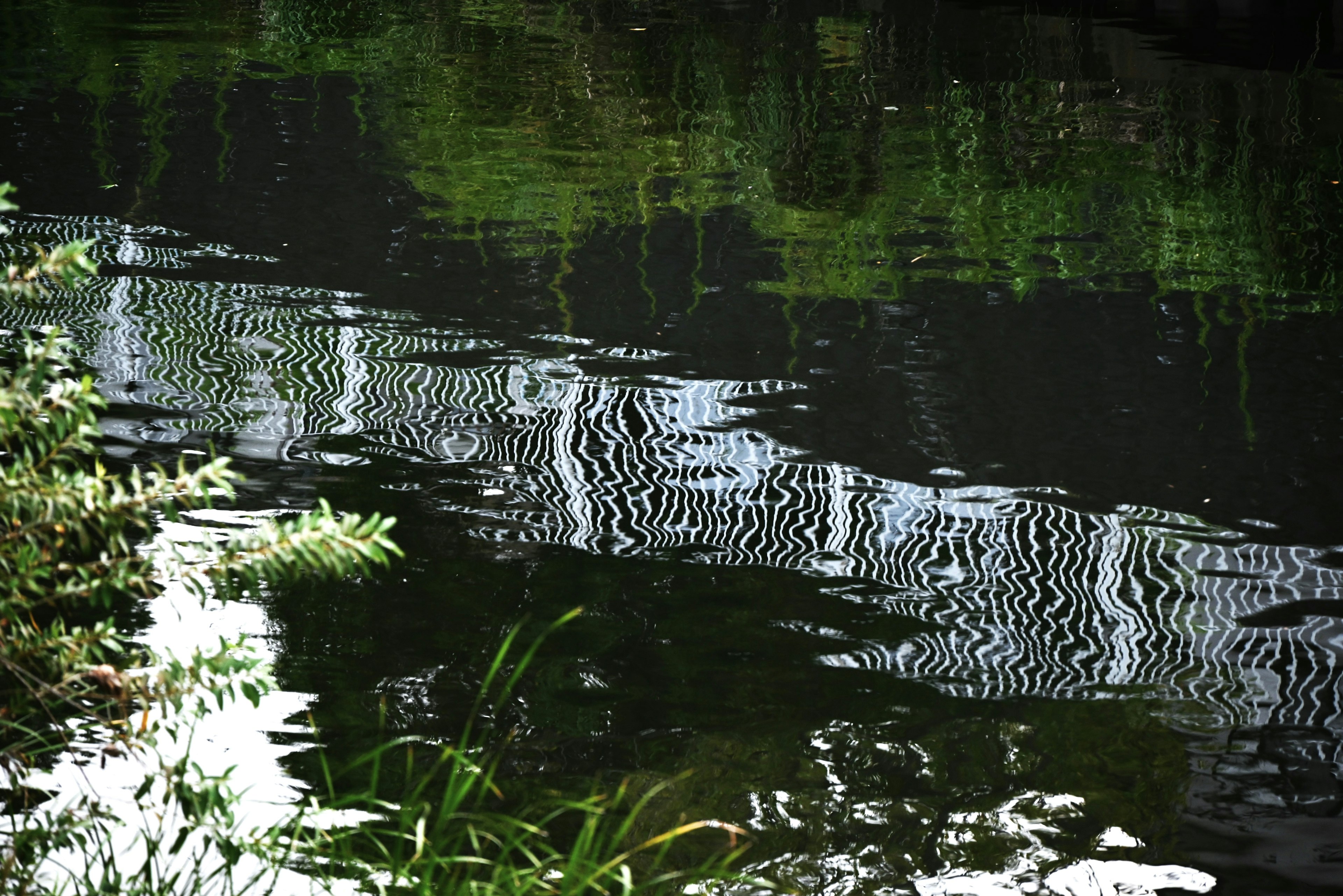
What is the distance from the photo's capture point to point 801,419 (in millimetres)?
Answer: 4523

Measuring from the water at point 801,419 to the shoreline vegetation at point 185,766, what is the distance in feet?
0.55

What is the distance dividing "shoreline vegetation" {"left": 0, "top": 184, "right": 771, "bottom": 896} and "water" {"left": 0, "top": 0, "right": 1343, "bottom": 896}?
0.17 metres

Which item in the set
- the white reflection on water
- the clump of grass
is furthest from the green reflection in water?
the clump of grass

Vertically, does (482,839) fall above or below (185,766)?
below

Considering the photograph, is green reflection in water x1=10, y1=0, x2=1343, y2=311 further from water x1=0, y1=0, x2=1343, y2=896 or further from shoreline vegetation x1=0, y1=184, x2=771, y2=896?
shoreline vegetation x1=0, y1=184, x2=771, y2=896

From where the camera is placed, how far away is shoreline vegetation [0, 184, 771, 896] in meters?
1.75

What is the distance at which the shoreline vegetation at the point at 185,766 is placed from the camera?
175 cm

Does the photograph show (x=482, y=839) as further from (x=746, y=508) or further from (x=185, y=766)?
(x=746, y=508)

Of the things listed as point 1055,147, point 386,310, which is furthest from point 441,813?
point 1055,147

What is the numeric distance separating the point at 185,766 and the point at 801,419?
2.91 meters

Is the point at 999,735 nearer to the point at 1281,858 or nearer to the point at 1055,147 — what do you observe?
the point at 1281,858

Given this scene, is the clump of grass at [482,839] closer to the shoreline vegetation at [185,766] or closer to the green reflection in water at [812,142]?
the shoreline vegetation at [185,766]

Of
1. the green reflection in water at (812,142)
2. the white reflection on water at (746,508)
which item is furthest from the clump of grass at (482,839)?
the green reflection in water at (812,142)

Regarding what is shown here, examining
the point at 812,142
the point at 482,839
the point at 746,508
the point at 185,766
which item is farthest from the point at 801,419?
the point at 812,142
